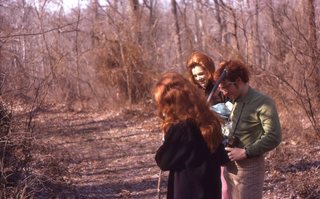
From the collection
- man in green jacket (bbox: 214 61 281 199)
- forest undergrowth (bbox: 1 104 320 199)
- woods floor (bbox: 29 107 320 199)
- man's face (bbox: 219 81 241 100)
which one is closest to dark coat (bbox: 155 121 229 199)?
man in green jacket (bbox: 214 61 281 199)

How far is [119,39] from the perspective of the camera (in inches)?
567

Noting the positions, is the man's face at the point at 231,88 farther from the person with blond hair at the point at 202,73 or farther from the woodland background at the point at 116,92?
the woodland background at the point at 116,92

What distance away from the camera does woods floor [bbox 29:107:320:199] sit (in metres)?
6.43

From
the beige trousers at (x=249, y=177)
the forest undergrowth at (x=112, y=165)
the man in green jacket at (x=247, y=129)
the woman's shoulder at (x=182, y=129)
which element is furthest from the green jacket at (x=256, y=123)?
the forest undergrowth at (x=112, y=165)

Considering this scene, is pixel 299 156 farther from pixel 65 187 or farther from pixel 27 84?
pixel 27 84

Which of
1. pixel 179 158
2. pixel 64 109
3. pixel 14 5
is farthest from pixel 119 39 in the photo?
pixel 179 158

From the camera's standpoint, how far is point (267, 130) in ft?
10.3

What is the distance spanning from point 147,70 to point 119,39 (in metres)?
1.25

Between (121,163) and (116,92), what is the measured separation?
6.40m

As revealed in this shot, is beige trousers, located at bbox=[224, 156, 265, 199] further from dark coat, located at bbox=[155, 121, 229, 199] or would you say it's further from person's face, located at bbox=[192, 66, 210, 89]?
person's face, located at bbox=[192, 66, 210, 89]

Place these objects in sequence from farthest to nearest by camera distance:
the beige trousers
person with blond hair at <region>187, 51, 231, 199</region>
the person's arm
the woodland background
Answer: the woodland background
person with blond hair at <region>187, 51, 231, 199</region>
the beige trousers
the person's arm

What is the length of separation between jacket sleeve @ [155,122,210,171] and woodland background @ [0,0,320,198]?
8.46 ft

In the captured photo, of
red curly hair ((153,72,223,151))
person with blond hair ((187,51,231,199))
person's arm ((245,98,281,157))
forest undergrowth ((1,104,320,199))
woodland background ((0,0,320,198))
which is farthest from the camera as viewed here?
woodland background ((0,0,320,198))

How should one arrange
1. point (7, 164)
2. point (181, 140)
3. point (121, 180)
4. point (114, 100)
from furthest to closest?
point (114, 100), point (121, 180), point (7, 164), point (181, 140)
